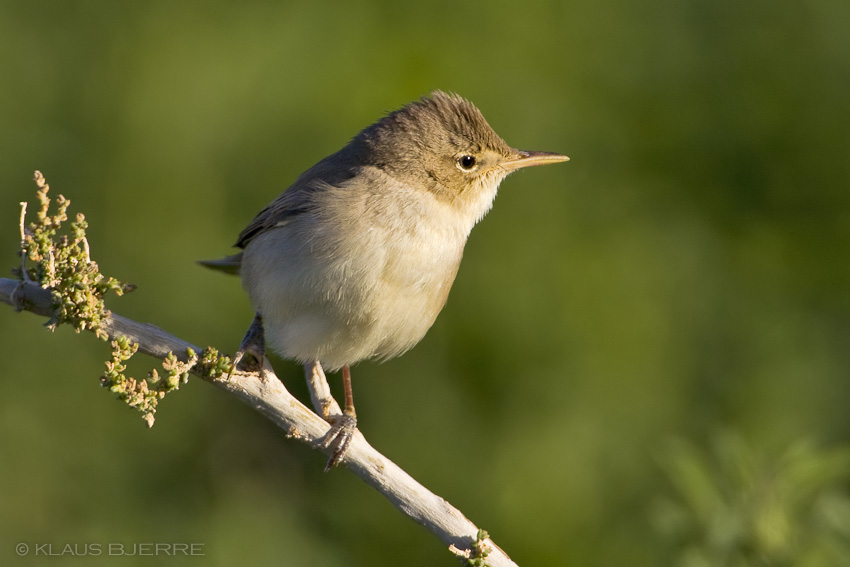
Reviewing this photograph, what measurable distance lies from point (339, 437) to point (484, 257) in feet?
8.09

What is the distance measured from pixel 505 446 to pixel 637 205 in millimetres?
1806

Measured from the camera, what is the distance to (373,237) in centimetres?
398

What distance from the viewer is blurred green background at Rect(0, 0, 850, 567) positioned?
19.1 ft

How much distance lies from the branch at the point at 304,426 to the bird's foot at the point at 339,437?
0.04 meters

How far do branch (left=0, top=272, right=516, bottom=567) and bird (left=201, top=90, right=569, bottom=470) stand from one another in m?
0.18

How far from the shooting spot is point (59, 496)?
20.0 ft

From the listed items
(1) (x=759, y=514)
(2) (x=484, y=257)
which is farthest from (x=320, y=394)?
(2) (x=484, y=257)

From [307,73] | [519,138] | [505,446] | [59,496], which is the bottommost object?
[59,496]

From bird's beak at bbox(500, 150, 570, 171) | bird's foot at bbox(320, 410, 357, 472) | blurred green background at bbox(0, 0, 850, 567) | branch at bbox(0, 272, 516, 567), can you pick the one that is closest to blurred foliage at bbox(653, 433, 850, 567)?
branch at bbox(0, 272, 516, 567)

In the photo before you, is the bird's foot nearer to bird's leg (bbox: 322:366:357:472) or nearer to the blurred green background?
bird's leg (bbox: 322:366:357:472)

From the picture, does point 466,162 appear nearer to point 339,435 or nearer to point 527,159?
point 527,159

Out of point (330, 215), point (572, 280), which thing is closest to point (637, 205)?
point (572, 280)

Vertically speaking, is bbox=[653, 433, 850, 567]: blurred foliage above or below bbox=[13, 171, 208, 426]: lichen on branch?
above

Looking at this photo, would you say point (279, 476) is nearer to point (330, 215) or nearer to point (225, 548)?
point (225, 548)
